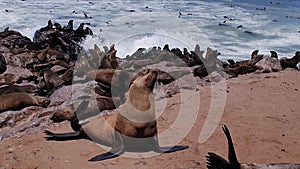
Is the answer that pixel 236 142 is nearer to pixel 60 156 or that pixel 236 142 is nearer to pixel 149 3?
pixel 60 156

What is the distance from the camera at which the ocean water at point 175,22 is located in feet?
43.0

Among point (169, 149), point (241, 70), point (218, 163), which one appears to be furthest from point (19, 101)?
point (241, 70)

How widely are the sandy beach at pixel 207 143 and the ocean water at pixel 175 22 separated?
21.7ft

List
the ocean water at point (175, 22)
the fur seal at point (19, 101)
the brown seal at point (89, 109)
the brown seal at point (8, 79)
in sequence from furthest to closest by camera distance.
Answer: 1. the ocean water at point (175, 22)
2. the brown seal at point (8, 79)
3. the fur seal at point (19, 101)
4. the brown seal at point (89, 109)

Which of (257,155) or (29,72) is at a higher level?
(257,155)

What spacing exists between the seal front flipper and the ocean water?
7553 mm

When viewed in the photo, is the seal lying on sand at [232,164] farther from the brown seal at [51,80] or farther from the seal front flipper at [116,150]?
the brown seal at [51,80]

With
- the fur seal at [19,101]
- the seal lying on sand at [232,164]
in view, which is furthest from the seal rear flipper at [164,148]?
the fur seal at [19,101]

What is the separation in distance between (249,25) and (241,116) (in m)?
13.3

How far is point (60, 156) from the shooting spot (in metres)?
3.48

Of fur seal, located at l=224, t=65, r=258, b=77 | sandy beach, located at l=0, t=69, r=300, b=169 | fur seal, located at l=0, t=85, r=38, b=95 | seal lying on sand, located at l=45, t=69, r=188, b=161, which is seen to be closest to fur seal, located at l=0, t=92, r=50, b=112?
fur seal, located at l=0, t=85, r=38, b=95

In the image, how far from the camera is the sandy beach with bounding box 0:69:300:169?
3.29m

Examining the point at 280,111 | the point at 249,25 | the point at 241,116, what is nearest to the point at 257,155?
the point at 241,116

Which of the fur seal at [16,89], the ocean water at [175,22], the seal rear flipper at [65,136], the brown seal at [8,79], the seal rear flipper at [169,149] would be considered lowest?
the ocean water at [175,22]
